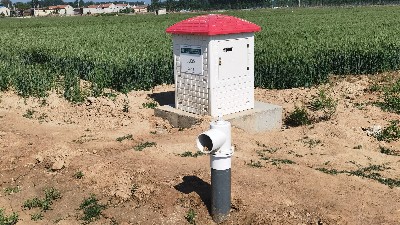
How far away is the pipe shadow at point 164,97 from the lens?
43.4ft

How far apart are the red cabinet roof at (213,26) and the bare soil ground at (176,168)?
2115 millimetres

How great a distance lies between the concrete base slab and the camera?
10.6m

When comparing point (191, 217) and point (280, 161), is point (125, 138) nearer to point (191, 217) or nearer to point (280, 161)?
point (280, 161)

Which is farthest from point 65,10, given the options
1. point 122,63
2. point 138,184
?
point 138,184

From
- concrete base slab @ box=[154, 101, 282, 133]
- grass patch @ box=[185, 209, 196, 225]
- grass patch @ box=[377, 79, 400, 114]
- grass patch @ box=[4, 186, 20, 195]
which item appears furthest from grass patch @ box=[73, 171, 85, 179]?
grass patch @ box=[377, 79, 400, 114]

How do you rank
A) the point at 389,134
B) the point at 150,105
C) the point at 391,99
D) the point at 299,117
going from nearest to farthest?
the point at 389,134, the point at 299,117, the point at 391,99, the point at 150,105

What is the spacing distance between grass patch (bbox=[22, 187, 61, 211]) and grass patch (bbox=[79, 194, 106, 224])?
51 centimetres

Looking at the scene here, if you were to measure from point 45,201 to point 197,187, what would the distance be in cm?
235

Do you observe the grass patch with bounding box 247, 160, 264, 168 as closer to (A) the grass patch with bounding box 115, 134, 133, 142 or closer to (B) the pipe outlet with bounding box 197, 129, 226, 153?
(B) the pipe outlet with bounding box 197, 129, 226, 153

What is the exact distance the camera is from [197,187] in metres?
6.78

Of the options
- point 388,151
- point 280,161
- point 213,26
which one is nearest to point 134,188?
point 280,161

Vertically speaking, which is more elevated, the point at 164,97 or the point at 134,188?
the point at 164,97

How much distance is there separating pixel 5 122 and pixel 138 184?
5906 mm

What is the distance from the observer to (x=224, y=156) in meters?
5.73
